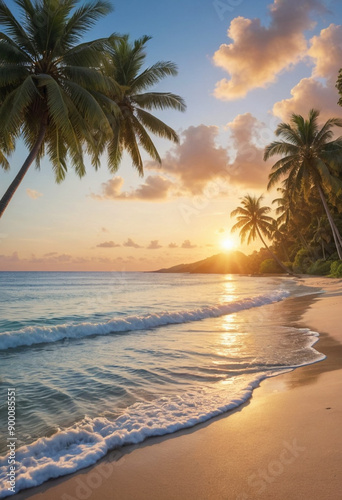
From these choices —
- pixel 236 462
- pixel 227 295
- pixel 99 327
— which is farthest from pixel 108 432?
pixel 227 295

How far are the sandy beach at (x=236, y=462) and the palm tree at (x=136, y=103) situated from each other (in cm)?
1479

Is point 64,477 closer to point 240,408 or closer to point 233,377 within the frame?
point 240,408

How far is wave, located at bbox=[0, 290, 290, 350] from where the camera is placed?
9438 millimetres

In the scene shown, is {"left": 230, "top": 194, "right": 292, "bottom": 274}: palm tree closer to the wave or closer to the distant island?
the wave

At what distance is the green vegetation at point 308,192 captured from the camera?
25.5 meters

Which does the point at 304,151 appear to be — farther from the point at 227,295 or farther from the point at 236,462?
the point at 236,462

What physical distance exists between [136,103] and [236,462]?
17806 mm

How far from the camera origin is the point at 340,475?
2.33m

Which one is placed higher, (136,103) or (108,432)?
(136,103)

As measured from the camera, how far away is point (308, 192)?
27203mm

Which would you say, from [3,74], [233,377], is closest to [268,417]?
[233,377]

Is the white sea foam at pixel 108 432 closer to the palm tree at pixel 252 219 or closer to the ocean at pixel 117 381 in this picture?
the ocean at pixel 117 381

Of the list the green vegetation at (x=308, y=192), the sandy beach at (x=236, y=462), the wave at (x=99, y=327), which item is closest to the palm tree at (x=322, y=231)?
the green vegetation at (x=308, y=192)

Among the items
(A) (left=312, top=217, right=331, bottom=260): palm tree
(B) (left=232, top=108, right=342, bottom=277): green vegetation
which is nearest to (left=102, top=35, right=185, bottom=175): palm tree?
(B) (left=232, top=108, right=342, bottom=277): green vegetation
